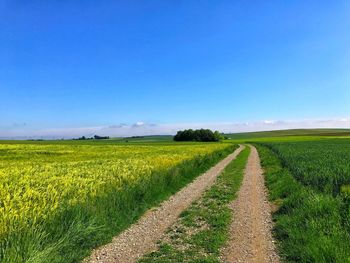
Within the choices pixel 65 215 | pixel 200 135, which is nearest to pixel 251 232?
pixel 65 215

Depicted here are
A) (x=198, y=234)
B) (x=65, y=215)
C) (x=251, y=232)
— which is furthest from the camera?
(x=251, y=232)

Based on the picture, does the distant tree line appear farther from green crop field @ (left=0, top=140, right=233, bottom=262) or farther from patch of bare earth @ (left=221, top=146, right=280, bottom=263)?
green crop field @ (left=0, top=140, right=233, bottom=262)

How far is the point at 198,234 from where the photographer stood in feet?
30.9

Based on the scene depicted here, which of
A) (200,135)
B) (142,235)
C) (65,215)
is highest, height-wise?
(200,135)

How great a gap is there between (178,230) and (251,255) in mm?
2838

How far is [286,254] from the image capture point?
7559 millimetres

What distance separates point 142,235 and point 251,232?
3245 millimetres

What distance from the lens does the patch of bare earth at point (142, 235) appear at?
25.9ft

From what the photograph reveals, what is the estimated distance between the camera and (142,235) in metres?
9.58

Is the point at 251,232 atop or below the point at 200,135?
below

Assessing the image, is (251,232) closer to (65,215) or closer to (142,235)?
(142,235)

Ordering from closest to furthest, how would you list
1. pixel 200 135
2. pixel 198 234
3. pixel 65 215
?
pixel 65 215 < pixel 198 234 < pixel 200 135

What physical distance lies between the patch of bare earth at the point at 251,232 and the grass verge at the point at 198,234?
291 millimetres

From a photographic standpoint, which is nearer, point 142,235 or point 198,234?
point 198,234
